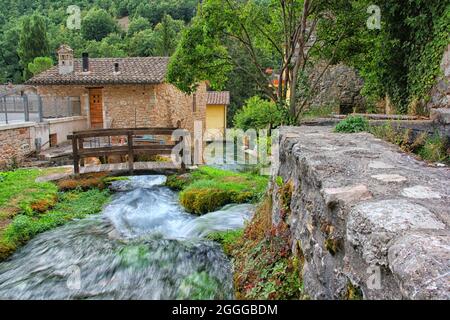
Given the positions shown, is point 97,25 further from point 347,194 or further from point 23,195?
point 347,194

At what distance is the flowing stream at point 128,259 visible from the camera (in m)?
4.49

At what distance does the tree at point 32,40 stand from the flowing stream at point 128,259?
3330 centimetres

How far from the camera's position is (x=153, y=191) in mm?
9773

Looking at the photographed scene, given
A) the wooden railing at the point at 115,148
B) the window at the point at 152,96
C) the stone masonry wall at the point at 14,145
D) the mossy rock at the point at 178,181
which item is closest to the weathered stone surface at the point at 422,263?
the mossy rock at the point at 178,181

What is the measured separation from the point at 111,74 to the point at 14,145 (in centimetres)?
754

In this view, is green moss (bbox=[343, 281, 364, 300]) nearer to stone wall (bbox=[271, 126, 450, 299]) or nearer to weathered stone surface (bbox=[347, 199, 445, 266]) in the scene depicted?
stone wall (bbox=[271, 126, 450, 299])

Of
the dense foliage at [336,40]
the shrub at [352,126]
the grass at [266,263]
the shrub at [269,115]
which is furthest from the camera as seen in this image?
the shrub at [269,115]

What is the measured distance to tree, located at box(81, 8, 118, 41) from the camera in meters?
43.7

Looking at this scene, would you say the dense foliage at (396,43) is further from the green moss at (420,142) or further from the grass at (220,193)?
the grass at (220,193)

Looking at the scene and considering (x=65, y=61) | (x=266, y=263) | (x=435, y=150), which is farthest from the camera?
(x=65, y=61)

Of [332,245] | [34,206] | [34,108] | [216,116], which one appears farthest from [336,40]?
[216,116]

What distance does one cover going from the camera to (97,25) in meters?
44.1

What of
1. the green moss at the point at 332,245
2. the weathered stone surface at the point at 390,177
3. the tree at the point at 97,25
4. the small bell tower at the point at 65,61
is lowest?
the green moss at the point at 332,245

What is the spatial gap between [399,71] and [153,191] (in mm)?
6511
